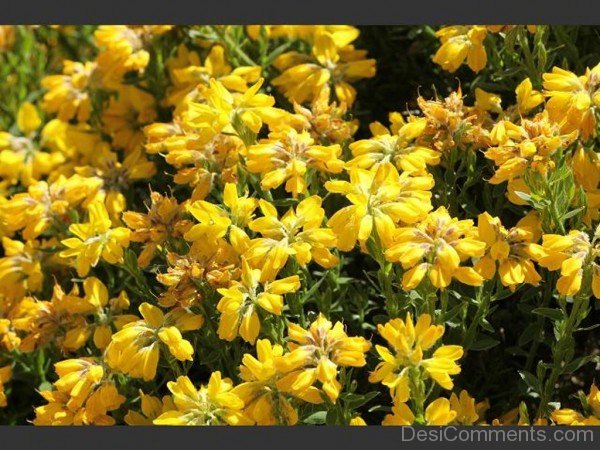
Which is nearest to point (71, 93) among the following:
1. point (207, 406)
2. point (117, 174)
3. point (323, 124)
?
point (117, 174)

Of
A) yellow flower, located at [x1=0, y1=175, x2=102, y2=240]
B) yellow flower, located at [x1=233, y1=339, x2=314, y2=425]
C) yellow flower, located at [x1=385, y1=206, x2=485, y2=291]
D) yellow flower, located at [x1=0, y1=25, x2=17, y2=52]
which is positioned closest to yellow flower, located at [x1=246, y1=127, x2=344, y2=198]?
yellow flower, located at [x1=385, y1=206, x2=485, y2=291]

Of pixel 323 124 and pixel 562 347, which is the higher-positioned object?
pixel 323 124

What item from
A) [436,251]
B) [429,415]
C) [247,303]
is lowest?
[429,415]

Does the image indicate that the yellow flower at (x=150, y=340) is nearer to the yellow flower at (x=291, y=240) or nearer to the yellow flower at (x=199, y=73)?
the yellow flower at (x=291, y=240)

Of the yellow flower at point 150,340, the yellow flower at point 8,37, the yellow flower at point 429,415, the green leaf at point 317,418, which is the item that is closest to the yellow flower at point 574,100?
the yellow flower at point 429,415

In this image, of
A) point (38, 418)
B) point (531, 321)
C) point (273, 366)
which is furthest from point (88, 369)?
point (531, 321)

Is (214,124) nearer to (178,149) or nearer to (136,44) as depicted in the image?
(178,149)

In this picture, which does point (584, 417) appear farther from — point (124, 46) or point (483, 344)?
point (124, 46)
